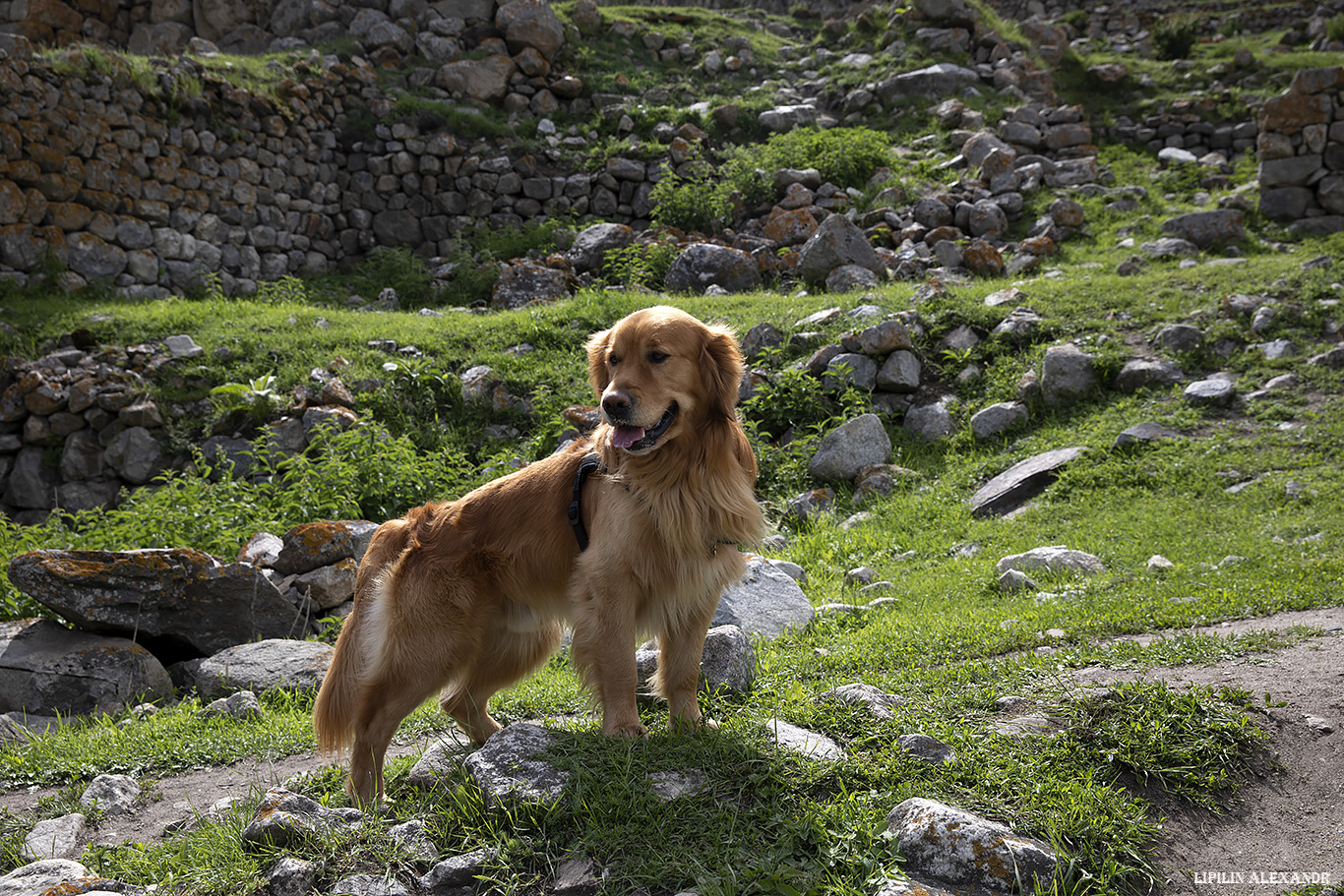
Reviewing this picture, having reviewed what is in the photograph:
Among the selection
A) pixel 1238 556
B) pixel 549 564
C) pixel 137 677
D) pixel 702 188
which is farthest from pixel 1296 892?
pixel 702 188

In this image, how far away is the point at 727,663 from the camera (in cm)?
434

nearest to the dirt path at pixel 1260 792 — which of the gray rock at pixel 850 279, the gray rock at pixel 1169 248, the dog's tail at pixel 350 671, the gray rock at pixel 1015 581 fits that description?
the dog's tail at pixel 350 671

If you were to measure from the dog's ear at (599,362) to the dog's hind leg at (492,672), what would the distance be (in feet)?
4.20


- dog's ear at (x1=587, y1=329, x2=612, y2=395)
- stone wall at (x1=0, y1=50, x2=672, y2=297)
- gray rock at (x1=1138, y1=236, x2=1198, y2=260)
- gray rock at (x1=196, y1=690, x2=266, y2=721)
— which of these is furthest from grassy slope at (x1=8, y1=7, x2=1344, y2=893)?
dog's ear at (x1=587, y1=329, x2=612, y2=395)

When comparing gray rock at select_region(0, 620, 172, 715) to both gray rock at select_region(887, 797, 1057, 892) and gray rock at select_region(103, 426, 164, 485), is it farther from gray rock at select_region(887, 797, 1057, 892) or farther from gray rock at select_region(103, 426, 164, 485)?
gray rock at select_region(887, 797, 1057, 892)

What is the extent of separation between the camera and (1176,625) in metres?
4.62

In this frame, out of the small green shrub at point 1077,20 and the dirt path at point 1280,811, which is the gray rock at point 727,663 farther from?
the small green shrub at point 1077,20

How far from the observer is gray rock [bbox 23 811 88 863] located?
10.9 ft

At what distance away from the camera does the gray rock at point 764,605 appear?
17.5ft

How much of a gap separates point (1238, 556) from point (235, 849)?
5.99 metres

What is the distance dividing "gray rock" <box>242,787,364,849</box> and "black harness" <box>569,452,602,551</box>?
1460 mm

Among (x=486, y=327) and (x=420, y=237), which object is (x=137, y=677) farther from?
(x=420, y=237)

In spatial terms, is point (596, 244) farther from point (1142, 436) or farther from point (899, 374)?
point (1142, 436)

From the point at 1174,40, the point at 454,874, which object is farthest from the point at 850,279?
the point at 1174,40
